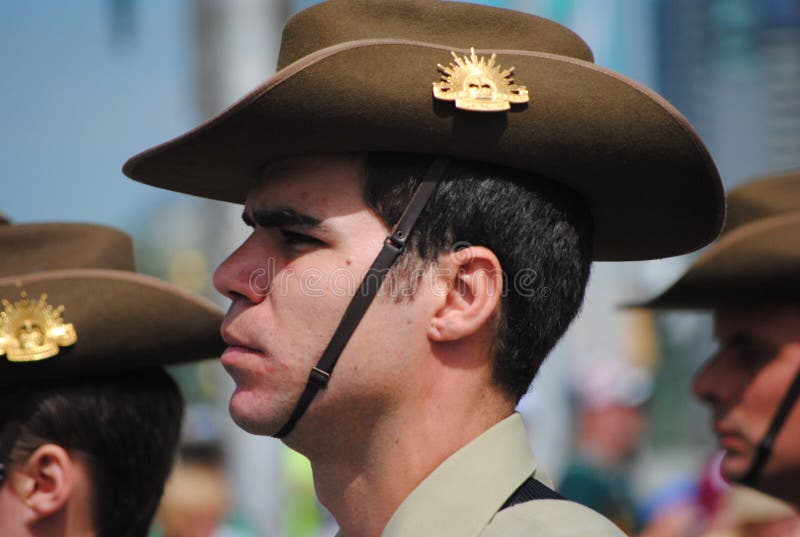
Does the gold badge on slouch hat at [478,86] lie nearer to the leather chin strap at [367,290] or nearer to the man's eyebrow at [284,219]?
the leather chin strap at [367,290]

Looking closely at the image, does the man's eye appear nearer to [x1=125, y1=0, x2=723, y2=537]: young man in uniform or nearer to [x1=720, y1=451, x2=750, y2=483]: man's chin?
[x1=125, y1=0, x2=723, y2=537]: young man in uniform

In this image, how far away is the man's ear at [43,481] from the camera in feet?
10.2

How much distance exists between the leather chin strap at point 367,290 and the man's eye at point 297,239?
0.14 m

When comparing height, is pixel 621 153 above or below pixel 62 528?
above

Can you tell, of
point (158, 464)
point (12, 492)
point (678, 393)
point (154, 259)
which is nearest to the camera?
point (12, 492)

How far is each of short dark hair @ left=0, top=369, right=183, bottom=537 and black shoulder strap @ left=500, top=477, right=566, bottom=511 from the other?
51.9 inches

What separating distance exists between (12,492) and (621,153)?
1817mm

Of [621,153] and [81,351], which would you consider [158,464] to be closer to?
[81,351]

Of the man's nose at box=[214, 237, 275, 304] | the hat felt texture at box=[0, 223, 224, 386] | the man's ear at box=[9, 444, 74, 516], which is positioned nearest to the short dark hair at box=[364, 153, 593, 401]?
the man's nose at box=[214, 237, 275, 304]

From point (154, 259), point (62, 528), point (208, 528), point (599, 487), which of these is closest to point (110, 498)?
point (62, 528)

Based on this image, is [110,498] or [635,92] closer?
[635,92]

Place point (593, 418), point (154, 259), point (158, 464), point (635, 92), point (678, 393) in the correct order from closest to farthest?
point (635, 92) < point (158, 464) < point (593, 418) < point (678, 393) < point (154, 259)

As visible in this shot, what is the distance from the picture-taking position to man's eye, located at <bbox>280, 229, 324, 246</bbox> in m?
2.39

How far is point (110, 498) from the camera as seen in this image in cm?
322
